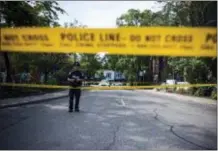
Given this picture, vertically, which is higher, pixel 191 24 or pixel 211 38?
pixel 191 24

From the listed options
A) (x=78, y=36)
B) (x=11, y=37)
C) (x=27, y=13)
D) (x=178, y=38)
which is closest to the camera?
(x=178, y=38)

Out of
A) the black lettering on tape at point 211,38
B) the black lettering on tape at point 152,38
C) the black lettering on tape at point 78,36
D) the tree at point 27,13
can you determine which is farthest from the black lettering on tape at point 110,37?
the tree at point 27,13

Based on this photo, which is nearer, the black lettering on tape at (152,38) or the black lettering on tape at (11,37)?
the black lettering on tape at (152,38)

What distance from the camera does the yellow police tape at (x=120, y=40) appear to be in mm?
5637

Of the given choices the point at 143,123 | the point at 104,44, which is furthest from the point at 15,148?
the point at 143,123

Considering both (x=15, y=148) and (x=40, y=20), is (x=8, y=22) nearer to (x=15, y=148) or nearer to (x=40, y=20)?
(x=40, y=20)

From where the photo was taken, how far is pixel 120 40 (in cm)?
577

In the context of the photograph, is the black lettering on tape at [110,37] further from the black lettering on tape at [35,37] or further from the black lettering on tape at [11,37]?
the black lettering on tape at [11,37]

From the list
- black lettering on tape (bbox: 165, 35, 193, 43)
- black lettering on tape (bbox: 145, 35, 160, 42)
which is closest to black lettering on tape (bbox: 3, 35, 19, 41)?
black lettering on tape (bbox: 145, 35, 160, 42)

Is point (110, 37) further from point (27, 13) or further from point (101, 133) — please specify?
point (27, 13)

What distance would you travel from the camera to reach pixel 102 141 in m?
8.29

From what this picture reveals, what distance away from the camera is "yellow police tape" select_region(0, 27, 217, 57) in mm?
5637

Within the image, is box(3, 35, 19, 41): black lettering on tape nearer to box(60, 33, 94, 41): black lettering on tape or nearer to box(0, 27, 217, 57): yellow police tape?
box(0, 27, 217, 57): yellow police tape

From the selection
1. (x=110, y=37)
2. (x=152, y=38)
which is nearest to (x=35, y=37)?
(x=110, y=37)
